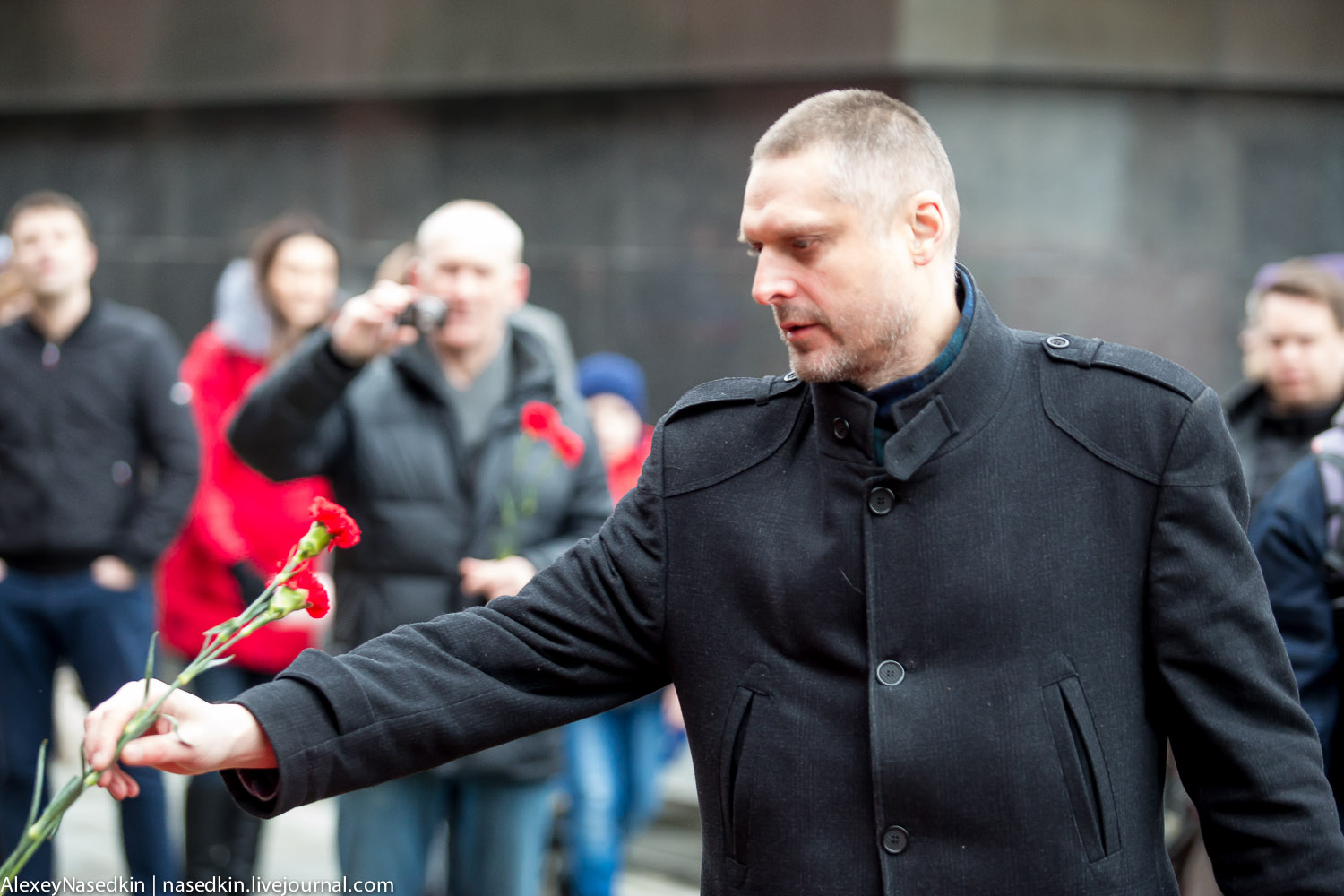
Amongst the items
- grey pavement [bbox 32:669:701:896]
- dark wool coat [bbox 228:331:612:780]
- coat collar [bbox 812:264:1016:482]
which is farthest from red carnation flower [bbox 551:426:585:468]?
grey pavement [bbox 32:669:701:896]

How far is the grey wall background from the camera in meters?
7.60

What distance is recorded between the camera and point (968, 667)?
2.16 m

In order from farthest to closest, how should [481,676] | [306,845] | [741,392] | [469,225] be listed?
[306,845]
[469,225]
[741,392]
[481,676]

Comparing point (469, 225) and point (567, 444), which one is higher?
point (469, 225)

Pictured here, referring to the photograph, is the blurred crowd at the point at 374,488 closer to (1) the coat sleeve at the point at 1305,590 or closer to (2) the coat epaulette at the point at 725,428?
(1) the coat sleeve at the point at 1305,590

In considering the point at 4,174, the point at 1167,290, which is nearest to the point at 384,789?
the point at 1167,290

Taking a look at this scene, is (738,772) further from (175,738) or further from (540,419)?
(540,419)

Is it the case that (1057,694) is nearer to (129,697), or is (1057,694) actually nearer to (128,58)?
(129,697)

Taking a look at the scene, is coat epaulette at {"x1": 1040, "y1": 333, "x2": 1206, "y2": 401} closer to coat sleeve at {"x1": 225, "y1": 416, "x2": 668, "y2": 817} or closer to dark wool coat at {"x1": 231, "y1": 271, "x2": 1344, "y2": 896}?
dark wool coat at {"x1": 231, "y1": 271, "x2": 1344, "y2": 896}

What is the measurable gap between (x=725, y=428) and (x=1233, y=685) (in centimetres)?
82

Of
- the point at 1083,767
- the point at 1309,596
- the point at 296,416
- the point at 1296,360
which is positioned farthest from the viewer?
the point at 1296,360

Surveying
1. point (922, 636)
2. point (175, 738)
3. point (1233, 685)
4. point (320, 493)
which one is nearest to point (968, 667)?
A: point (922, 636)

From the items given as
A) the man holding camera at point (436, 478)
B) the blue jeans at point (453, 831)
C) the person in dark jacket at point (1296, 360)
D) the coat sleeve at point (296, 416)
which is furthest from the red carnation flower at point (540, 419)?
the person in dark jacket at point (1296, 360)

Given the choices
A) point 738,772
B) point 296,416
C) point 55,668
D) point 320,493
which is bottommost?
point 55,668
